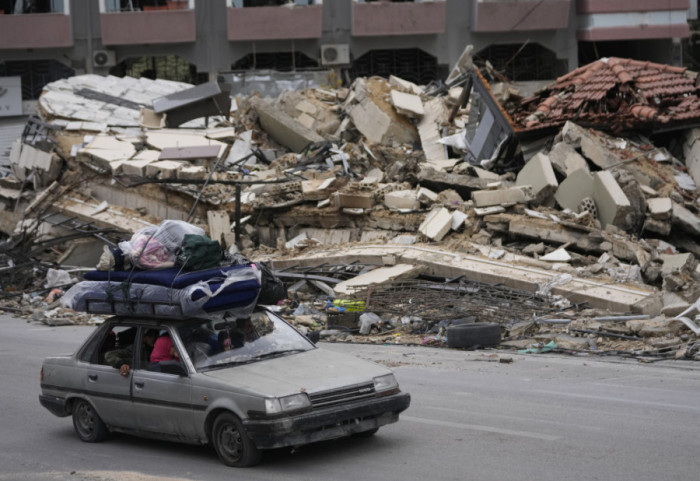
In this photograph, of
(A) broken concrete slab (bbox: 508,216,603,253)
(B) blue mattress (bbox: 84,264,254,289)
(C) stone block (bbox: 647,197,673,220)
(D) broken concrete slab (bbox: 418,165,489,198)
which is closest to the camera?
(B) blue mattress (bbox: 84,264,254,289)

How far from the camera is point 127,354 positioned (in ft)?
28.8

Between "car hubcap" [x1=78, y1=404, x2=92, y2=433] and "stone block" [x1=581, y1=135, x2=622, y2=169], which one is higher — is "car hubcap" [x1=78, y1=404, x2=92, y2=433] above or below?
below

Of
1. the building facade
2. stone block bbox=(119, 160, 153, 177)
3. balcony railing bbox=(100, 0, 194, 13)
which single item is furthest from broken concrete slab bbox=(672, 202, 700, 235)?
balcony railing bbox=(100, 0, 194, 13)

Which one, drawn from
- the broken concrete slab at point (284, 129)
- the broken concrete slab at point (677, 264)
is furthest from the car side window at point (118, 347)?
the broken concrete slab at point (284, 129)

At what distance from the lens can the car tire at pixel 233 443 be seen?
7.57 meters

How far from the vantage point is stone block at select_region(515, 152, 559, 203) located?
21578mm

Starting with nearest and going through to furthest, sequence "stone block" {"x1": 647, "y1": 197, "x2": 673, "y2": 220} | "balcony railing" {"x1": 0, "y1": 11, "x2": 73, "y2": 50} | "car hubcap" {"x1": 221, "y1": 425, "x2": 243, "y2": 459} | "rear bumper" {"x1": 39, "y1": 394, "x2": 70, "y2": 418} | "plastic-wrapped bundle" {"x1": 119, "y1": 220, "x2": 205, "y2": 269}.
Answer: "car hubcap" {"x1": 221, "y1": 425, "x2": 243, "y2": 459}, "plastic-wrapped bundle" {"x1": 119, "y1": 220, "x2": 205, "y2": 269}, "rear bumper" {"x1": 39, "y1": 394, "x2": 70, "y2": 418}, "stone block" {"x1": 647, "y1": 197, "x2": 673, "y2": 220}, "balcony railing" {"x1": 0, "y1": 11, "x2": 73, "y2": 50}

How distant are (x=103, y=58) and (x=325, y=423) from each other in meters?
39.3

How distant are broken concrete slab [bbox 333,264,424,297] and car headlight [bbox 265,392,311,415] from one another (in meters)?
10.6

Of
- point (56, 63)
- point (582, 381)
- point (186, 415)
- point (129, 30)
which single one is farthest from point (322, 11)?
point (186, 415)

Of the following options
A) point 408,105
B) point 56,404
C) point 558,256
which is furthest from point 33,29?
point 56,404

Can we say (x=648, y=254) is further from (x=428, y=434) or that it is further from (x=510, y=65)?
(x=510, y=65)

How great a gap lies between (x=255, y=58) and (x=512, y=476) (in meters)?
39.7

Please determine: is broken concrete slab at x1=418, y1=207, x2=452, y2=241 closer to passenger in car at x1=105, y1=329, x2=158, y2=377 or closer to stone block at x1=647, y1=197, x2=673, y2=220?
stone block at x1=647, y1=197, x2=673, y2=220
